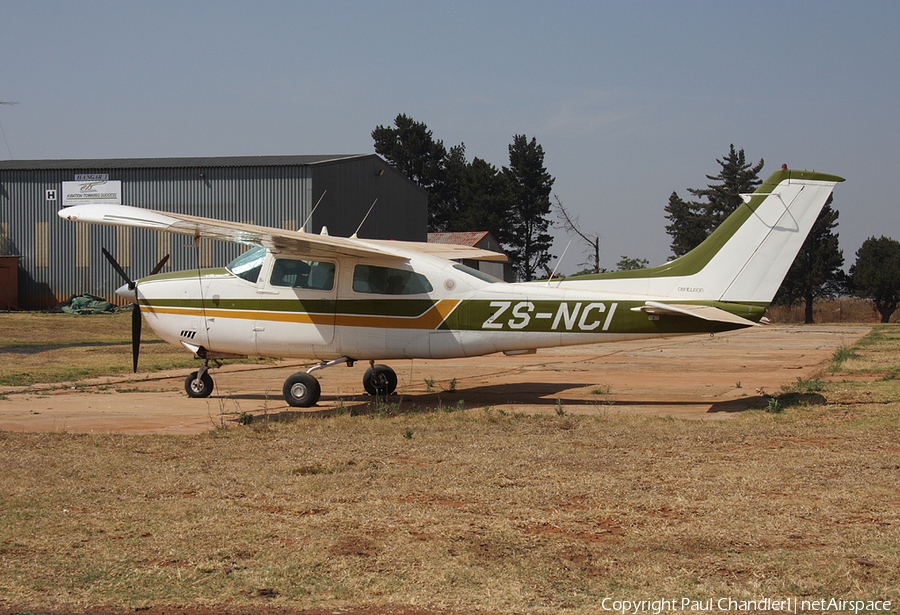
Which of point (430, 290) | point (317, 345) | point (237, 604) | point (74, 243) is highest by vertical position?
point (74, 243)

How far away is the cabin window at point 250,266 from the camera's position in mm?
12516

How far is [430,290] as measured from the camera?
11.9 m

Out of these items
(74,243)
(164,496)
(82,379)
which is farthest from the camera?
(74,243)

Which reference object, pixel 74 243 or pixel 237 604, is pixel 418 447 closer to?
pixel 237 604

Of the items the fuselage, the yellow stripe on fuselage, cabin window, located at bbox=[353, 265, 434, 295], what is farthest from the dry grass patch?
cabin window, located at bbox=[353, 265, 434, 295]

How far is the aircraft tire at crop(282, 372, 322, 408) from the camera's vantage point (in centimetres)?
1184

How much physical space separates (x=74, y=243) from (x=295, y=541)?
4126 cm

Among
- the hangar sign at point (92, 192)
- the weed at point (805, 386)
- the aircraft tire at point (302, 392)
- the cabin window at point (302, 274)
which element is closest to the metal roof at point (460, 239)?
the hangar sign at point (92, 192)

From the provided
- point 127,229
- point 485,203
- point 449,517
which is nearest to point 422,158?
point 485,203

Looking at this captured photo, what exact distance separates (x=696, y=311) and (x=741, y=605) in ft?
23.2

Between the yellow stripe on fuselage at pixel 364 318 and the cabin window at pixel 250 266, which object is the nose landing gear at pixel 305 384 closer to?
the yellow stripe on fuselage at pixel 364 318

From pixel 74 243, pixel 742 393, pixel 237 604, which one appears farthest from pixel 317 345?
pixel 74 243

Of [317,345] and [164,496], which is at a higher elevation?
[317,345]

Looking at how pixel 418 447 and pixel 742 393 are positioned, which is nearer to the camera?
pixel 418 447
